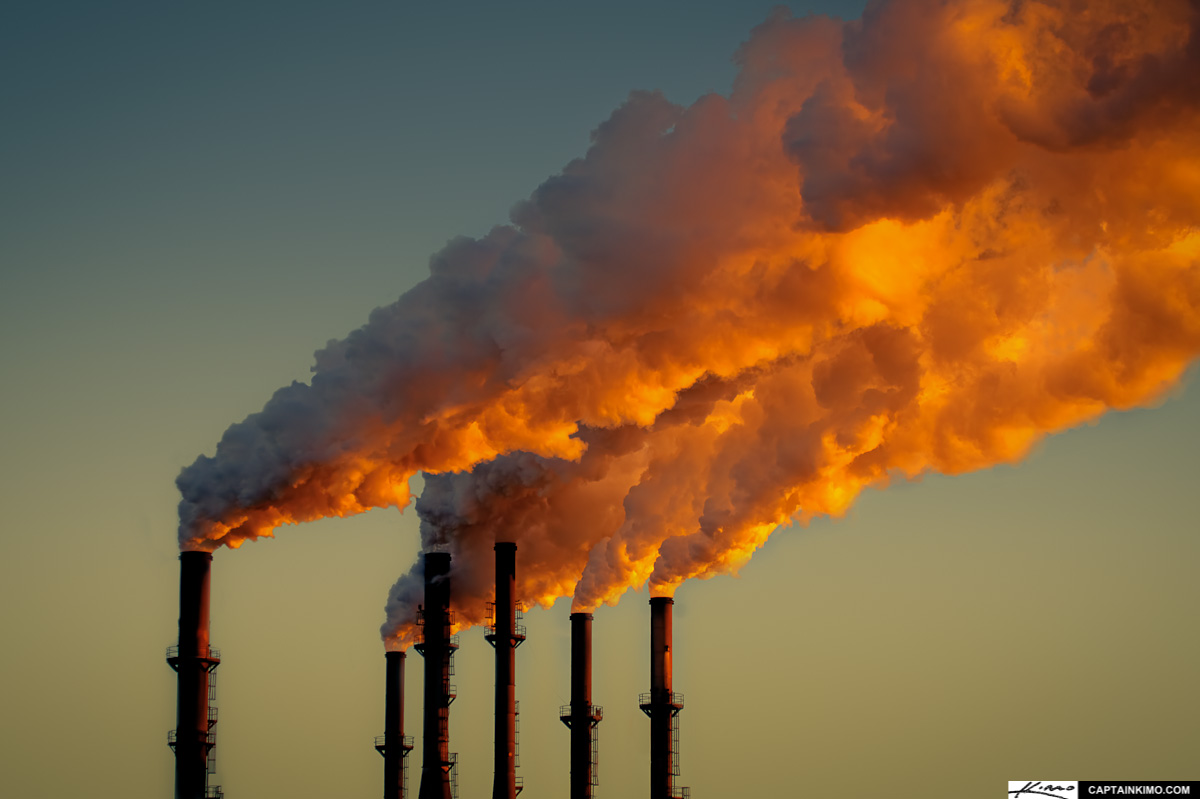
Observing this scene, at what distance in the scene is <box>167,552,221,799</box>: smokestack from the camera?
169ft

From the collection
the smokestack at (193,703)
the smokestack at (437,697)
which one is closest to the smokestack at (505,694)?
the smokestack at (437,697)

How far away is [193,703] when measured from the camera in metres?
51.6

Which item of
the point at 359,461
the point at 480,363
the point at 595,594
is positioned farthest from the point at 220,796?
the point at 595,594

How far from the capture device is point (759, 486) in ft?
182

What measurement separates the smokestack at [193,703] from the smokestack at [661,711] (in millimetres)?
18358

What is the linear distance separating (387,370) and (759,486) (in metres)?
10.3

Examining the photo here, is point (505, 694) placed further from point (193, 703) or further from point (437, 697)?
point (193, 703)

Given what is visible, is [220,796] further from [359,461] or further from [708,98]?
[708,98]

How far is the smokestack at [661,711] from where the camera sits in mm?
66562

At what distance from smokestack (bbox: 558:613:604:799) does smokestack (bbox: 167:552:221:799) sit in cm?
1962

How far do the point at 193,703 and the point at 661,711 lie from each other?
19.5m
